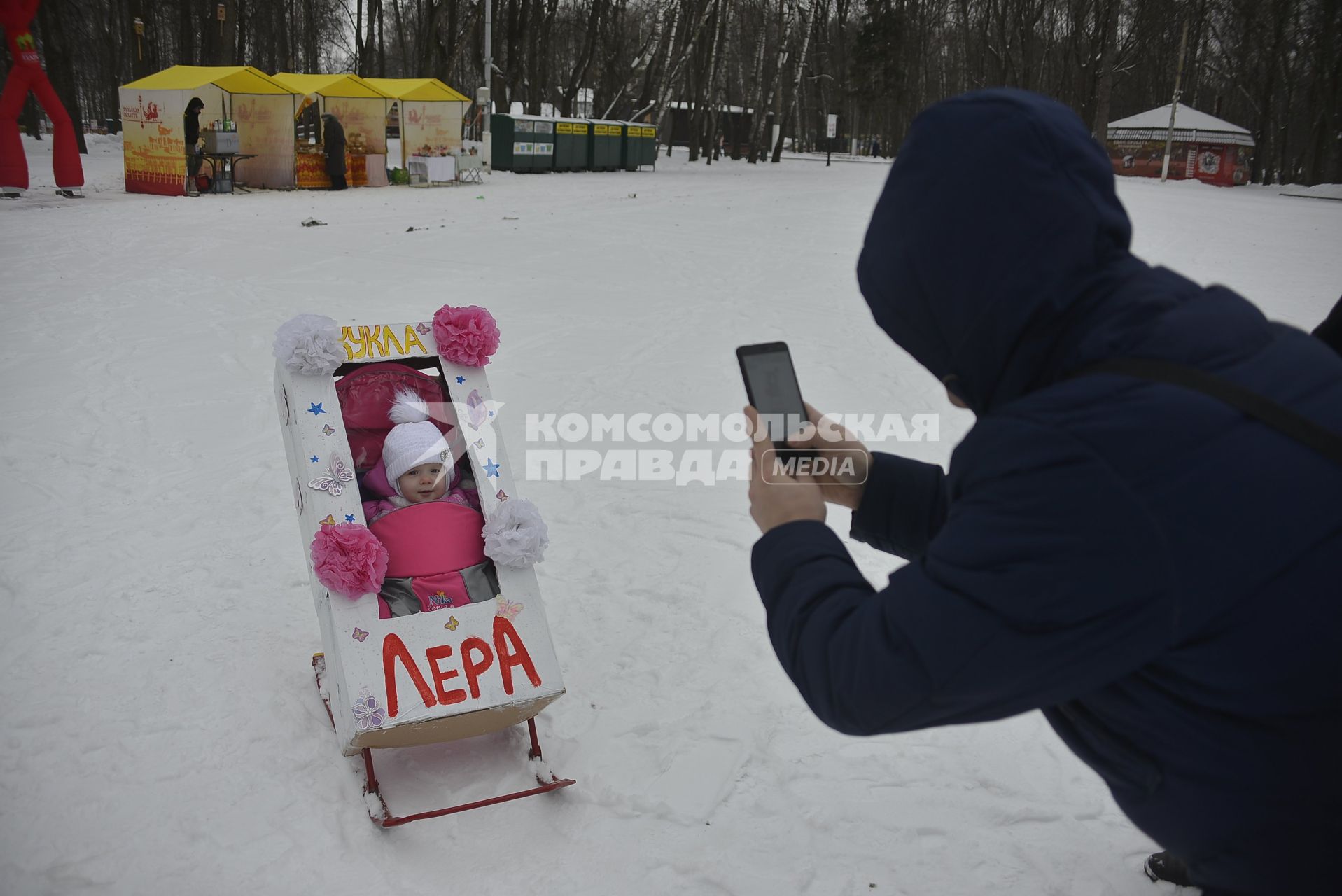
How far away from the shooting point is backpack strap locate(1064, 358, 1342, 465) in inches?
43.4

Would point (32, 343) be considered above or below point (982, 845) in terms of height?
above

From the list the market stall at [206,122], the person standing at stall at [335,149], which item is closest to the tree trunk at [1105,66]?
the person standing at stall at [335,149]

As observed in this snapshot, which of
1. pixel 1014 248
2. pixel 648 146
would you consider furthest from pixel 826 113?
pixel 1014 248

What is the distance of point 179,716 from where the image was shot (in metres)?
3.61

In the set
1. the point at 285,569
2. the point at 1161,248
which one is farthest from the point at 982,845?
the point at 1161,248

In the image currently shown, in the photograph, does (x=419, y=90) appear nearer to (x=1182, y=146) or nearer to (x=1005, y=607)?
(x=1005, y=607)

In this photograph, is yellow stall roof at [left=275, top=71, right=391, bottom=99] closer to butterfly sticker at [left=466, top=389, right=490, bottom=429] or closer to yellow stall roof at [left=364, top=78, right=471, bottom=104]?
yellow stall roof at [left=364, top=78, right=471, bottom=104]

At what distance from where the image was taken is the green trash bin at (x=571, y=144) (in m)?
26.9

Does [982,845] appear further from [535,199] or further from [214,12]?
[214,12]

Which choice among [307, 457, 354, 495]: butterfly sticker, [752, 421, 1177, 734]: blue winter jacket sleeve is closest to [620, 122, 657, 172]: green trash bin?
[307, 457, 354, 495]: butterfly sticker

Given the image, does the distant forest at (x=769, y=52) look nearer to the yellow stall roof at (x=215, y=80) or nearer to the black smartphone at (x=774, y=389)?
the yellow stall roof at (x=215, y=80)

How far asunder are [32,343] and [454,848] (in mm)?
6889

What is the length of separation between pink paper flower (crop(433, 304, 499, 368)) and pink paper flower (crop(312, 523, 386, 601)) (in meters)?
0.86

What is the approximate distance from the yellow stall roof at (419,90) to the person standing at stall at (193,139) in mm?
4717
